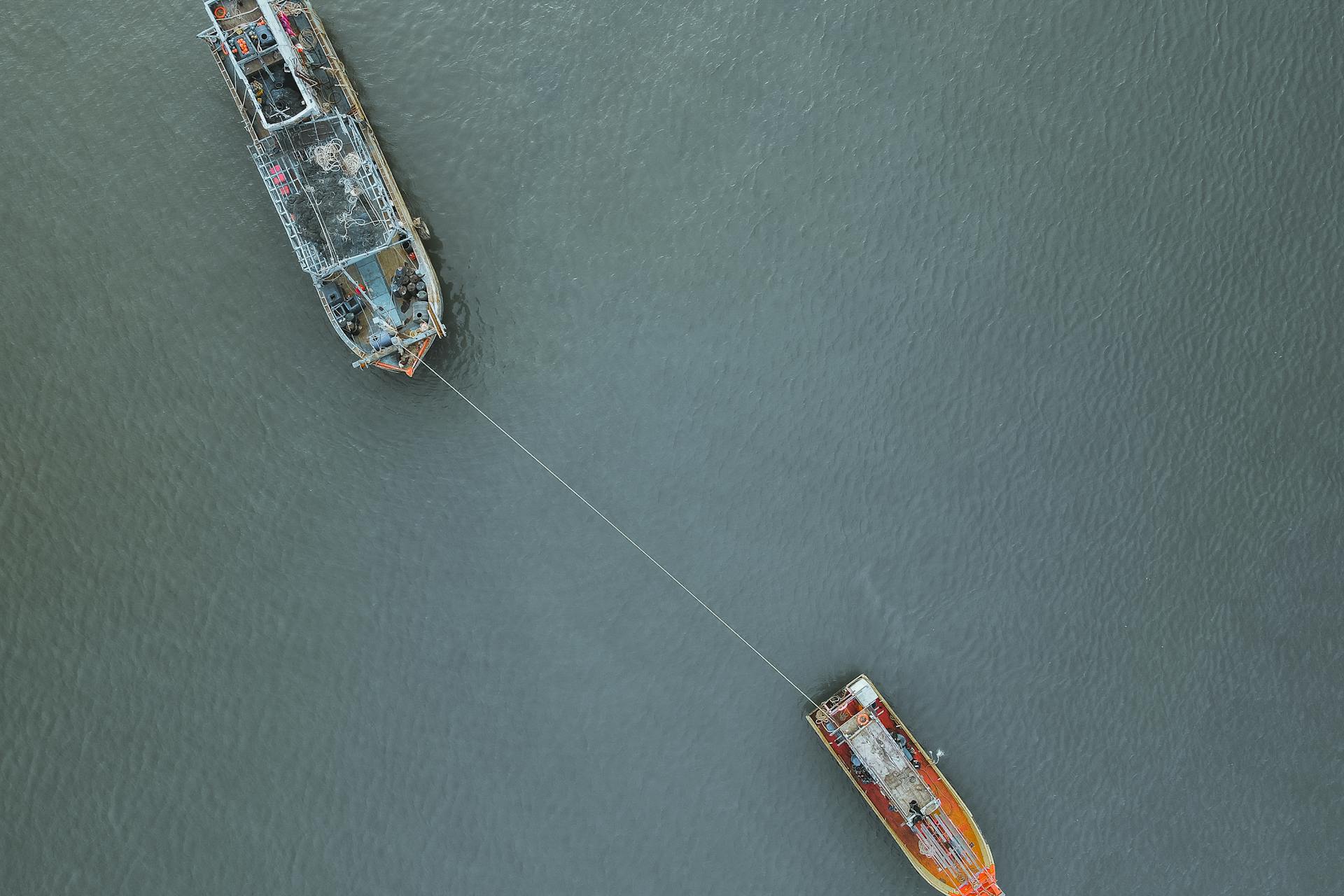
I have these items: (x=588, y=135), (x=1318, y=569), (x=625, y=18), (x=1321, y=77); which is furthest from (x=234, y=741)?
(x=1321, y=77)

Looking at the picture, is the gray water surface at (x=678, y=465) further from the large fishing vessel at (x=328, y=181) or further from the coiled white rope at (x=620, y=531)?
the large fishing vessel at (x=328, y=181)

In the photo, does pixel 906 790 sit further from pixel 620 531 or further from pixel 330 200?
pixel 330 200

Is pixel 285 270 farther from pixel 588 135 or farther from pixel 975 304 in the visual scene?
pixel 975 304

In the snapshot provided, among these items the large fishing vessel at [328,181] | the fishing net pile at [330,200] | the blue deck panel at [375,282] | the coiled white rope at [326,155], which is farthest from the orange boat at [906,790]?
the coiled white rope at [326,155]

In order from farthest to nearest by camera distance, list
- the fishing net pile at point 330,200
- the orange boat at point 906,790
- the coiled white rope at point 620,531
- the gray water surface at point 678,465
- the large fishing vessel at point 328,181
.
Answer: the coiled white rope at point 620,531 → the gray water surface at point 678,465 → the fishing net pile at point 330,200 → the large fishing vessel at point 328,181 → the orange boat at point 906,790

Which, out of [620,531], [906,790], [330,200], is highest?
[330,200]

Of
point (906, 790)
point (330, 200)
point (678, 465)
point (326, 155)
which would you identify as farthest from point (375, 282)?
point (906, 790)
